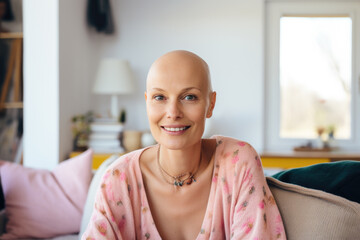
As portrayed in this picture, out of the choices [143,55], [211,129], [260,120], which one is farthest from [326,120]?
[143,55]

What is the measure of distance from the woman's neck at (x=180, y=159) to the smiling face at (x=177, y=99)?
2.9 inches

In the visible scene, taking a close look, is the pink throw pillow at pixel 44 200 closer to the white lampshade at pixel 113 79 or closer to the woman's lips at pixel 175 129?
the woman's lips at pixel 175 129

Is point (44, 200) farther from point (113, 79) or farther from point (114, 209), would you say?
point (113, 79)

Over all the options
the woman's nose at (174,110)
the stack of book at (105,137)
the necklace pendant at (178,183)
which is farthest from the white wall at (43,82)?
the woman's nose at (174,110)

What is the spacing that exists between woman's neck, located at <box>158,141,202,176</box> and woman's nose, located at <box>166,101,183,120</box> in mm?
146

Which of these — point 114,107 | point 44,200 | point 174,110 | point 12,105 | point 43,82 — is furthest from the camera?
point 114,107

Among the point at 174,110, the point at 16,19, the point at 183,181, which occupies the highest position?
the point at 16,19

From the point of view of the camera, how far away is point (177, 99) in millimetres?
1161

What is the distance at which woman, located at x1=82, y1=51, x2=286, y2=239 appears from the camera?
3.83ft

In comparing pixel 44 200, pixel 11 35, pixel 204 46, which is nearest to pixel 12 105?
pixel 11 35

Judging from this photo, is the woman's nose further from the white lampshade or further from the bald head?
the white lampshade

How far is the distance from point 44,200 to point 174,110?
1351 mm

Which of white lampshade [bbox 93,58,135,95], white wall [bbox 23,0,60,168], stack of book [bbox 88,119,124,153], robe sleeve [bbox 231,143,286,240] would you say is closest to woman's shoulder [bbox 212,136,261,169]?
robe sleeve [bbox 231,143,286,240]

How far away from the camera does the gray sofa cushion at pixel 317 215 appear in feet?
3.73
